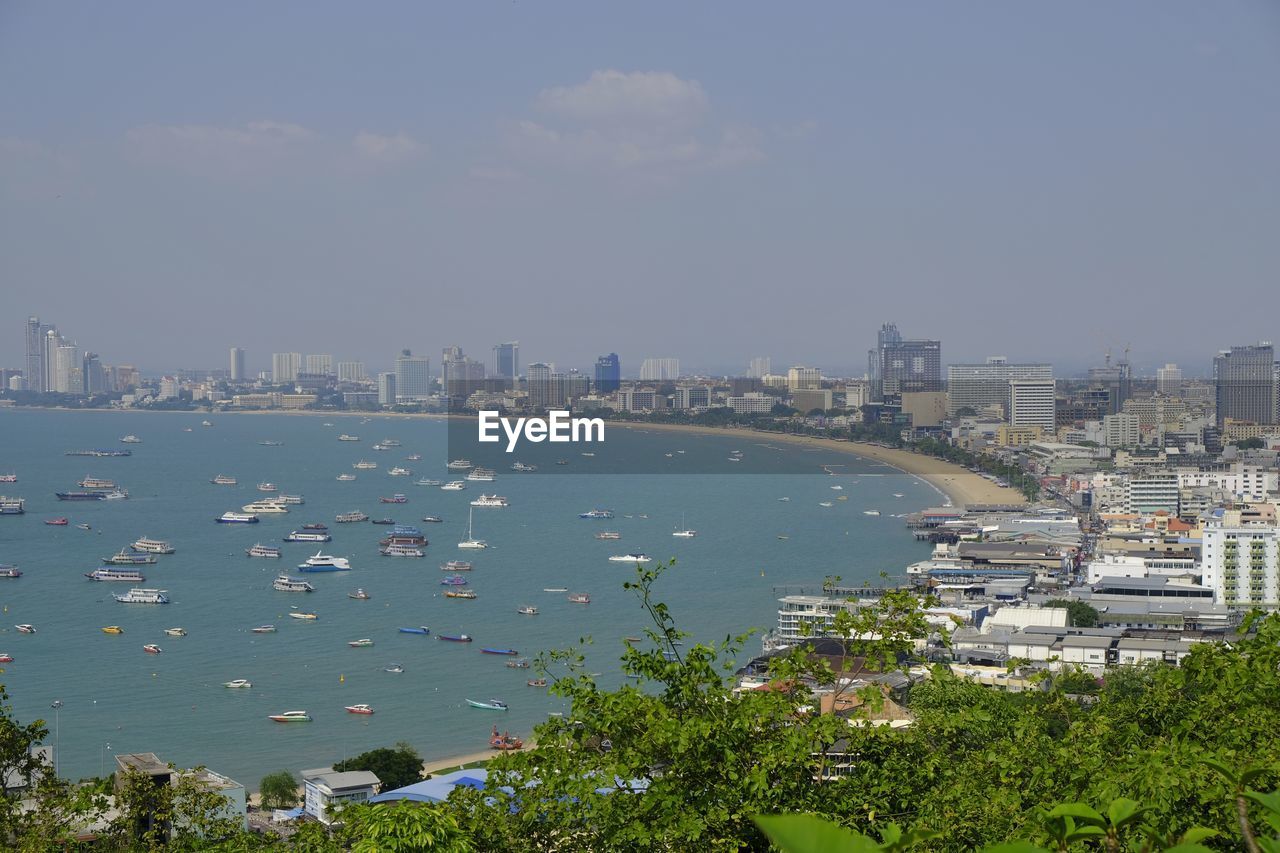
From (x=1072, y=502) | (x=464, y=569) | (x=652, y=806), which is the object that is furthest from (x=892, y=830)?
(x=1072, y=502)

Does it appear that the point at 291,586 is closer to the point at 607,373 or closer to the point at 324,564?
the point at 324,564

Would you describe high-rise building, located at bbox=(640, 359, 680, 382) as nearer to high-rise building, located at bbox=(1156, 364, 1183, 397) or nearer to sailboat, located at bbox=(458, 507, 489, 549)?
high-rise building, located at bbox=(1156, 364, 1183, 397)

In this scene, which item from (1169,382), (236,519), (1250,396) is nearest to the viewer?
(236,519)

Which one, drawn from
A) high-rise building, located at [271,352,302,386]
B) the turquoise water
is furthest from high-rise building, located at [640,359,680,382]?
the turquoise water

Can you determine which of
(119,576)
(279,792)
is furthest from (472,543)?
(279,792)

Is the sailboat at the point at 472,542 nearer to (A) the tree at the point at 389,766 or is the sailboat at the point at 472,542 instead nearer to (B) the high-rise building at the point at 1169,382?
(A) the tree at the point at 389,766
